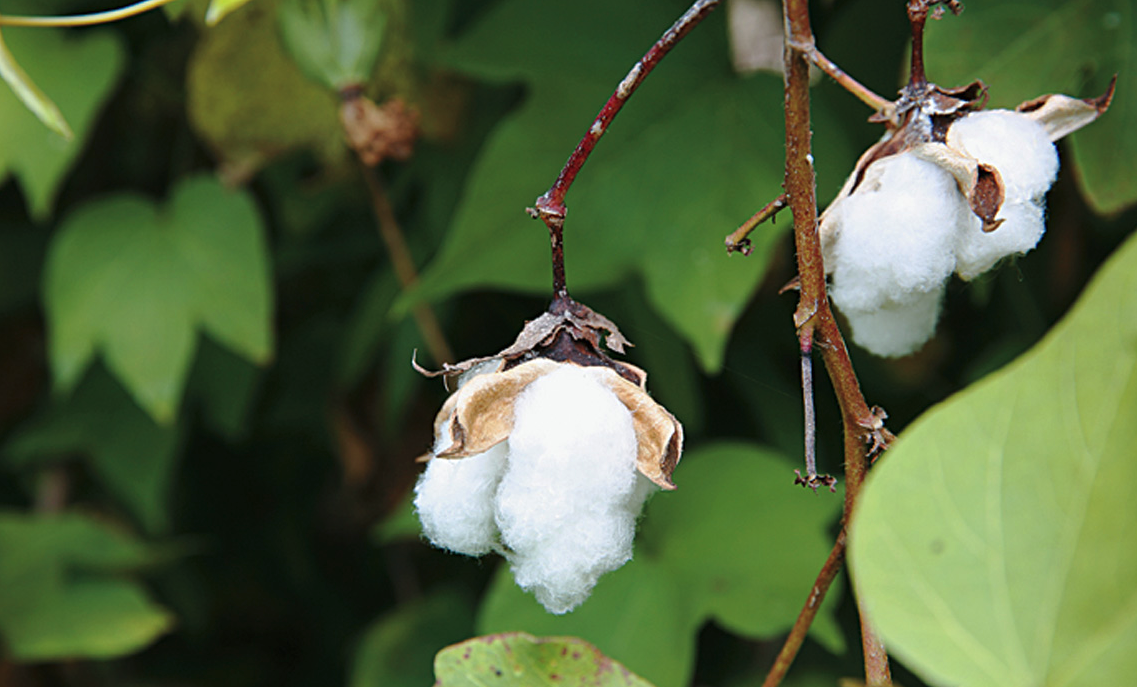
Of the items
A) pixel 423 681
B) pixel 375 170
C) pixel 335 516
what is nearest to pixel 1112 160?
pixel 375 170

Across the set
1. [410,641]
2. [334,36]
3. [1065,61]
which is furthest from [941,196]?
[410,641]

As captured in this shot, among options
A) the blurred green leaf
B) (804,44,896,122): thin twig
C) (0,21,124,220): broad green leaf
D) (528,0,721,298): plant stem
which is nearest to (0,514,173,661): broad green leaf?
(0,21,124,220): broad green leaf

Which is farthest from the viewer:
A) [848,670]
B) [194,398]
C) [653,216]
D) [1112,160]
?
[194,398]

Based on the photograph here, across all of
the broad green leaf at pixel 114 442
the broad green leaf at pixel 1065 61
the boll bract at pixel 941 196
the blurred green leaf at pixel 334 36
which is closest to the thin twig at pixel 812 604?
the boll bract at pixel 941 196

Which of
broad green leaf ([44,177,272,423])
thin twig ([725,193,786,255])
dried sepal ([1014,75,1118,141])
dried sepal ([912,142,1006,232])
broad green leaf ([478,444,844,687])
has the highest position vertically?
dried sepal ([1014,75,1118,141])

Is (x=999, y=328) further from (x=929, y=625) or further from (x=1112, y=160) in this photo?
(x=929, y=625)

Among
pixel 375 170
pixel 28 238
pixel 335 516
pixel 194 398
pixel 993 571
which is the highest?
pixel 993 571

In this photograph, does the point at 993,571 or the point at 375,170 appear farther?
the point at 375,170

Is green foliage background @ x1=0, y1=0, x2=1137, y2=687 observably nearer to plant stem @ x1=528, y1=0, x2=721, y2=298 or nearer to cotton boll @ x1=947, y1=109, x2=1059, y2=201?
cotton boll @ x1=947, y1=109, x2=1059, y2=201
